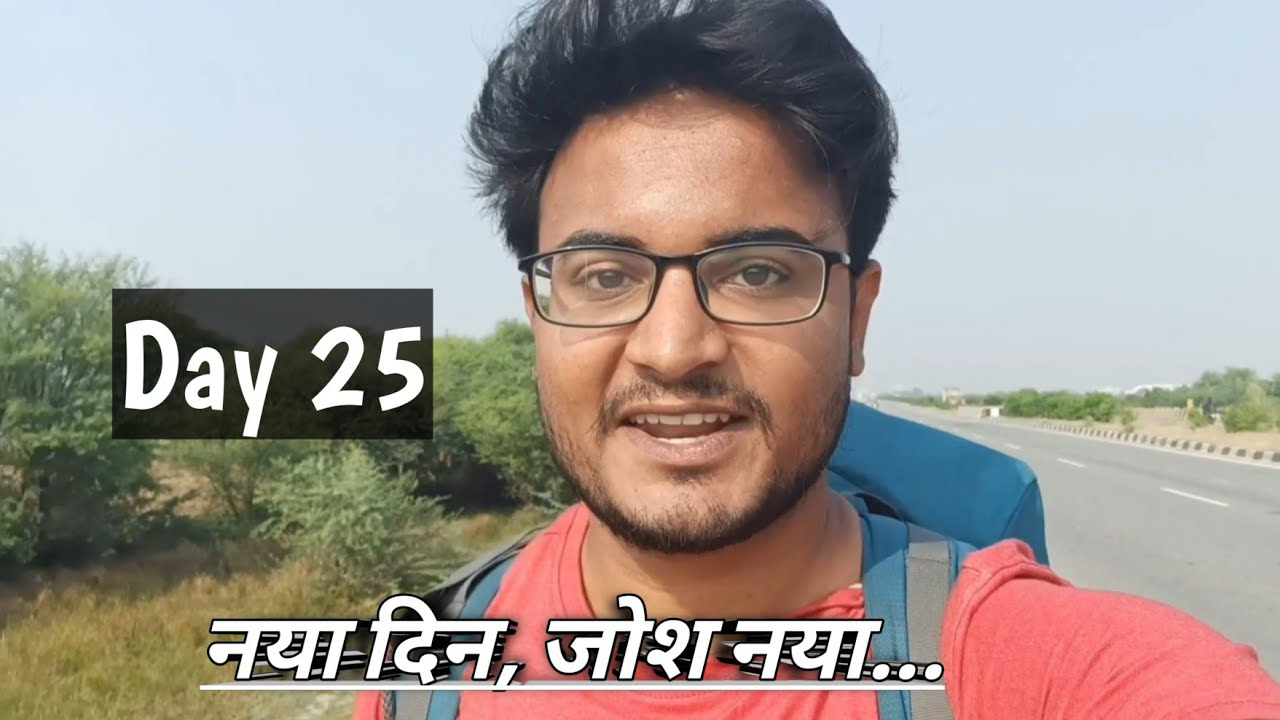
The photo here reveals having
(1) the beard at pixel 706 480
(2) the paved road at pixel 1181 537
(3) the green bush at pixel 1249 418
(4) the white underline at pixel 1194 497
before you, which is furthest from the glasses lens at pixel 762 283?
(3) the green bush at pixel 1249 418

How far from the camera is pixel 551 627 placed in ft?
3.76

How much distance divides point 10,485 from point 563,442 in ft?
27.7

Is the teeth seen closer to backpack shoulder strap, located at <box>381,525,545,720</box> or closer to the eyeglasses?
the eyeglasses

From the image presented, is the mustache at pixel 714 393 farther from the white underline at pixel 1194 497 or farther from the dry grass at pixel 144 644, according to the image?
the white underline at pixel 1194 497

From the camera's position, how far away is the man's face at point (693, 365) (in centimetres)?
94

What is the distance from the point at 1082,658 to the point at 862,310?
55cm

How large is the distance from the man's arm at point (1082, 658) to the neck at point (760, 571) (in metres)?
0.21

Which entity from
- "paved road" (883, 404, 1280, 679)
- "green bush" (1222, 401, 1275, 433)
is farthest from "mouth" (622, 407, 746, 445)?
"green bush" (1222, 401, 1275, 433)

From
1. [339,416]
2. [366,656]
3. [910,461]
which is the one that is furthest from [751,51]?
[339,416]

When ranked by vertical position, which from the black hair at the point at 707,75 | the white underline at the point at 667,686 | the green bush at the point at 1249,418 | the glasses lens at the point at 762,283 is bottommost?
the green bush at the point at 1249,418

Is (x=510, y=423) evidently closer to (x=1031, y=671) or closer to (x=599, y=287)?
(x=599, y=287)

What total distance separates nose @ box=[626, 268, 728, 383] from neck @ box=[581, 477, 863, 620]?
26 cm

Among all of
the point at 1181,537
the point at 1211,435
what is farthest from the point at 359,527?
the point at 1211,435

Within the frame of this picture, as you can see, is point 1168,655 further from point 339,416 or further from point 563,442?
point 339,416
